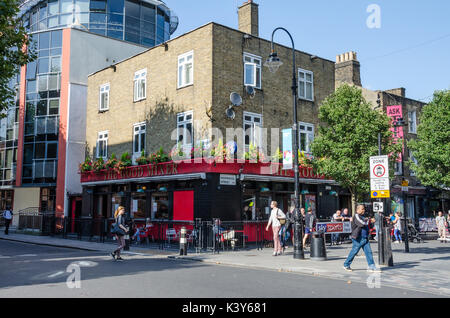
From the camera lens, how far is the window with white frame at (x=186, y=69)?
20.6 m

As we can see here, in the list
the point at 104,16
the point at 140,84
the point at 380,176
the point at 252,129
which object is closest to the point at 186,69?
the point at 140,84

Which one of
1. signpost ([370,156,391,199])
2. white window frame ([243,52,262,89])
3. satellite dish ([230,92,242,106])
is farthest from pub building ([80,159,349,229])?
signpost ([370,156,391,199])

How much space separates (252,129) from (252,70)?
3.10m

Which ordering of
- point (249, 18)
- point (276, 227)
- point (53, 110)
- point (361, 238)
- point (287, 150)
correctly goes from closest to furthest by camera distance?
point (361, 238) → point (276, 227) → point (287, 150) → point (249, 18) → point (53, 110)

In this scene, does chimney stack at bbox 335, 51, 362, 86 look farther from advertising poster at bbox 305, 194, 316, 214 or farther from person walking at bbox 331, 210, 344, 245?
person walking at bbox 331, 210, 344, 245

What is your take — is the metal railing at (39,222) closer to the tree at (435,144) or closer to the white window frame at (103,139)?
the white window frame at (103,139)

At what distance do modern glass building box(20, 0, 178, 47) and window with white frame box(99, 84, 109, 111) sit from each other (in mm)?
10199

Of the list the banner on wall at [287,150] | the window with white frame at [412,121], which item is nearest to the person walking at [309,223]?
the banner on wall at [287,150]

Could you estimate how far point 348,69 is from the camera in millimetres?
28594

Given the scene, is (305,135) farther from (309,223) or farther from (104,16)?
(104,16)

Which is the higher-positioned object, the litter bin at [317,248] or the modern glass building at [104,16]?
the modern glass building at [104,16]

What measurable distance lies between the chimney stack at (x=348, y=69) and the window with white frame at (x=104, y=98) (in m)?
15.5

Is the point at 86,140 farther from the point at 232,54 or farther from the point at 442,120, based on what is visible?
the point at 442,120
